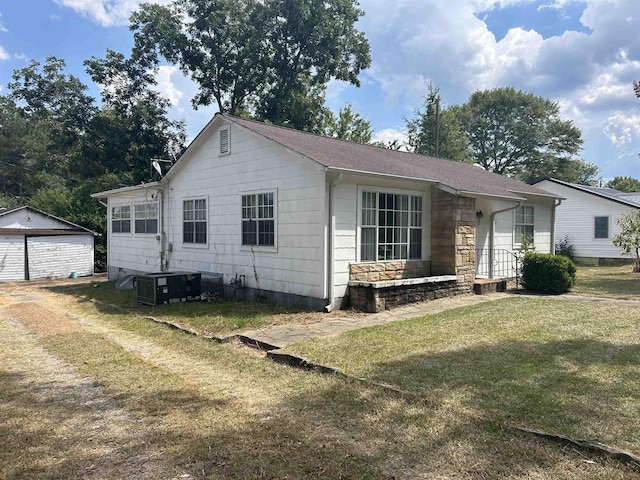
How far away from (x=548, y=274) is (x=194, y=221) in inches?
384

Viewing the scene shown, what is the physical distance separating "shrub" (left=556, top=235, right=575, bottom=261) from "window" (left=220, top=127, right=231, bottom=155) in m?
19.3

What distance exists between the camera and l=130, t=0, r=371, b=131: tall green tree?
27.0 meters

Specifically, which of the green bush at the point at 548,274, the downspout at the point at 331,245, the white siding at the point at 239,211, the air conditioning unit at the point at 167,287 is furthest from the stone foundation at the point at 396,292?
the air conditioning unit at the point at 167,287

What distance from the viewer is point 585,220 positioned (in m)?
23.4

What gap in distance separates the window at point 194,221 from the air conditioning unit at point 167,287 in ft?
5.37

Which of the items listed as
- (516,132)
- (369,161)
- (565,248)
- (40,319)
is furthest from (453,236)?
(516,132)

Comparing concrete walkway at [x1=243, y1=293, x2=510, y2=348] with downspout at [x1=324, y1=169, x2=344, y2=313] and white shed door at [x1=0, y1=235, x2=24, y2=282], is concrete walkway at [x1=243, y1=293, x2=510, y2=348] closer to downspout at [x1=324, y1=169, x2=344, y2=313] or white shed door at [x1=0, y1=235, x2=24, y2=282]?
downspout at [x1=324, y1=169, x2=344, y2=313]

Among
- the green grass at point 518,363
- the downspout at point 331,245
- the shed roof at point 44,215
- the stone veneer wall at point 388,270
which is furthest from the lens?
the shed roof at point 44,215

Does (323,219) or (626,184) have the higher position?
(626,184)

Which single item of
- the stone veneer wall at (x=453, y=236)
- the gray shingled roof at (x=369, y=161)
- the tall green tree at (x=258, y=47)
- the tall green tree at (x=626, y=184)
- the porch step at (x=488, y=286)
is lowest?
the porch step at (x=488, y=286)

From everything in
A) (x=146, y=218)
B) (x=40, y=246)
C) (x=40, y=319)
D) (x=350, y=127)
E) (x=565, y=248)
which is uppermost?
(x=350, y=127)

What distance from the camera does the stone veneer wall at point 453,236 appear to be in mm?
10758

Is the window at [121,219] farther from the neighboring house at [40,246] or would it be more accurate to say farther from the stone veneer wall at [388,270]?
the stone veneer wall at [388,270]

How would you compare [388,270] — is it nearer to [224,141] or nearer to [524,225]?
[224,141]
